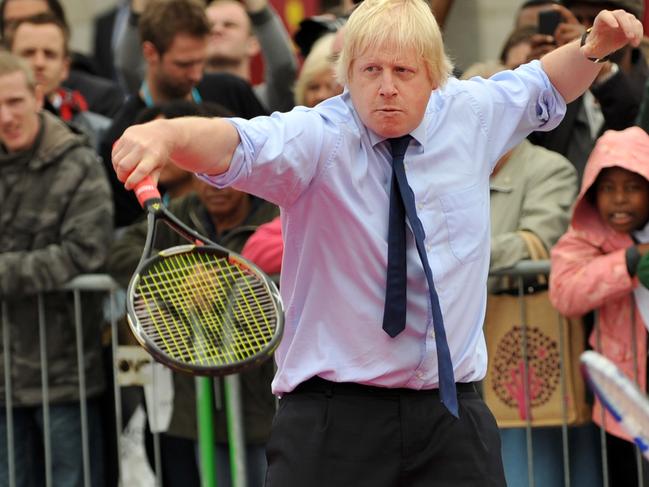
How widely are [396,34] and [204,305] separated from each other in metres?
0.90

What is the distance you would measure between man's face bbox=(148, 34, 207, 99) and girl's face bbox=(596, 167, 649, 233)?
243cm

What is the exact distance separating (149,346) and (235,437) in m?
2.60

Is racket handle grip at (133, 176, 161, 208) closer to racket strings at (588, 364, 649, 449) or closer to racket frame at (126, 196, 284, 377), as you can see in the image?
racket frame at (126, 196, 284, 377)

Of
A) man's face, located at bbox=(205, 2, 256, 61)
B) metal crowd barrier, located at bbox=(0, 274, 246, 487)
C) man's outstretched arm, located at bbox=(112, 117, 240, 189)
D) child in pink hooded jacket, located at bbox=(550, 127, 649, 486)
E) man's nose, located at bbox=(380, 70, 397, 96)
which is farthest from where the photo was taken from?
man's face, located at bbox=(205, 2, 256, 61)

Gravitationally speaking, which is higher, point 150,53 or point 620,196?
point 150,53

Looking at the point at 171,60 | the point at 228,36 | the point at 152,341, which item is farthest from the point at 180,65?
the point at 152,341

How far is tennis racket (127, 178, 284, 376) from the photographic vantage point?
11.8 ft

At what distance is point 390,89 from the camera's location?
3.79 metres

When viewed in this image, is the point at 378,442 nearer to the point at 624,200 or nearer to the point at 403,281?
the point at 403,281

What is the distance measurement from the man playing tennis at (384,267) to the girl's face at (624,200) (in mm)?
1761

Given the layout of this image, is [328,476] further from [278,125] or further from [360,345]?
[278,125]

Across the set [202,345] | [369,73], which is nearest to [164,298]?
[202,345]

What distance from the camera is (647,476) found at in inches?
229

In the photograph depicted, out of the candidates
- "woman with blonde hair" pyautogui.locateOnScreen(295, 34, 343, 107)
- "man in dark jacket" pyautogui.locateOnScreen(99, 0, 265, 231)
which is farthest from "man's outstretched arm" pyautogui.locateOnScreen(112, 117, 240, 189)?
"man in dark jacket" pyautogui.locateOnScreen(99, 0, 265, 231)
